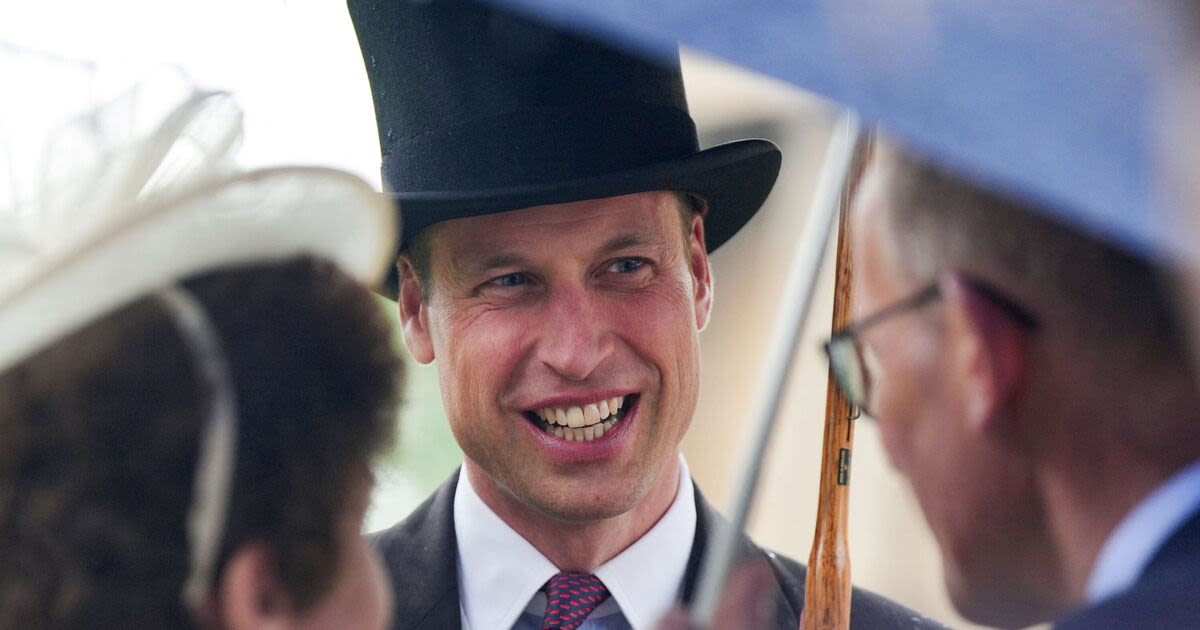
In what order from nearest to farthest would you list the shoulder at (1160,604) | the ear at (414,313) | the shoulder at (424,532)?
the shoulder at (1160,604), the shoulder at (424,532), the ear at (414,313)

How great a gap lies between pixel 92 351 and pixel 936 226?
1.02 meters

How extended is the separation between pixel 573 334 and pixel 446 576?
0.60m

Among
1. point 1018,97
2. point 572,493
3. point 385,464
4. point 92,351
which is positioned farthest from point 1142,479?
point 572,493

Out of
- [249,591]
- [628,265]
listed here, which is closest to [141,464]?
[249,591]

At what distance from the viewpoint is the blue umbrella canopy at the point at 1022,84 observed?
129cm

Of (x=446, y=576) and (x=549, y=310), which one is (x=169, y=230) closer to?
(x=549, y=310)

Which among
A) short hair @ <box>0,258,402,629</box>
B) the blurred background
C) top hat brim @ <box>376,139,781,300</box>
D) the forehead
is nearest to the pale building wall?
the blurred background

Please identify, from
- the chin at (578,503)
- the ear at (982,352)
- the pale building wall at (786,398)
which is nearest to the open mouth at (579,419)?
the chin at (578,503)

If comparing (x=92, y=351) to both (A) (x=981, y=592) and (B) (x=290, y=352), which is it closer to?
(B) (x=290, y=352)

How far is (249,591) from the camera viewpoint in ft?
5.54

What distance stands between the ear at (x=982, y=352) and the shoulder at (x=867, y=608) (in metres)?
1.44

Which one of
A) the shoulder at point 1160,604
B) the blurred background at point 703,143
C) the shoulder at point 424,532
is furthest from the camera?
the shoulder at point 424,532

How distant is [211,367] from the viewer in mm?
1700

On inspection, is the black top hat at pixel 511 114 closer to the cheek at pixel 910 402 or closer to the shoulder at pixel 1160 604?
the cheek at pixel 910 402
